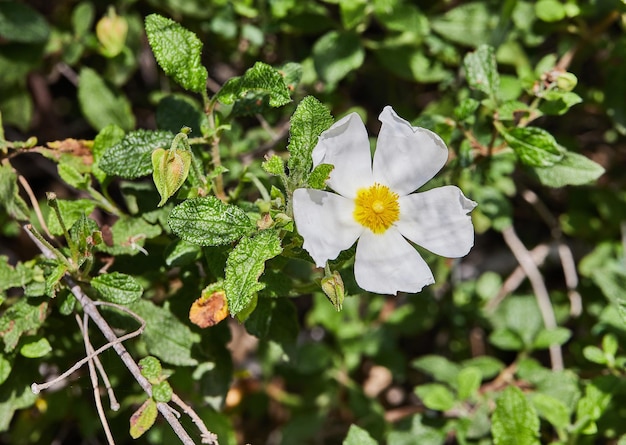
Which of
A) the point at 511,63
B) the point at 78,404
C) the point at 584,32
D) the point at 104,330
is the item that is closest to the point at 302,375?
the point at 78,404

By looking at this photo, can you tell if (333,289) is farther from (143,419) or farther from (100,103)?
(100,103)

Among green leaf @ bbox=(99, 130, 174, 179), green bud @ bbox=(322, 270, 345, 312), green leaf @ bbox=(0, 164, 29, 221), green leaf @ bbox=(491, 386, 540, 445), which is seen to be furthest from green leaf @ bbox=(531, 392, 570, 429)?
green leaf @ bbox=(0, 164, 29, 221)

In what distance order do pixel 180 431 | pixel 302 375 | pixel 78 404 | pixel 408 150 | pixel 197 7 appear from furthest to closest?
pixel 302 375 → pixel 197 7 → pixel 78 404 → pixel 408 150 → pixel 180 431

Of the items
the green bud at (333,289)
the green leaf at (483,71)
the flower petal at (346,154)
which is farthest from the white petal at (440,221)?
the green leaf at (483,71)

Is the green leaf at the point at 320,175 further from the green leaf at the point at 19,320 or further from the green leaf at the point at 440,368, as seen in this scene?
the green leaf at the point at 440,368

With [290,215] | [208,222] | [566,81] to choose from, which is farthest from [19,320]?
[566,81]

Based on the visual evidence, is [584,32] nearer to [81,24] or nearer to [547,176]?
[547,176]

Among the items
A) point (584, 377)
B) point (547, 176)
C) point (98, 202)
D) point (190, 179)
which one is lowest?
point (584, 377)
